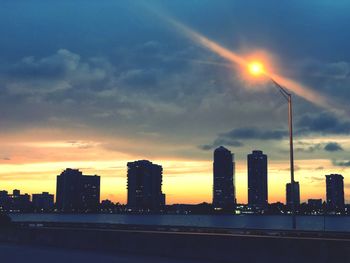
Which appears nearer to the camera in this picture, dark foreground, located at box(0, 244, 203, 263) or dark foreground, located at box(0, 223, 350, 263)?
dark foreground, located at box(0, 223, 350, 263)

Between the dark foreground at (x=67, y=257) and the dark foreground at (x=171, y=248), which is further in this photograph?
the dark foreground at (x=67, y=257)

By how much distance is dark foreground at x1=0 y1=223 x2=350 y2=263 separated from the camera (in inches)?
705

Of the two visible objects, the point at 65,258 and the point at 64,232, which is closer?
the point at 65,258

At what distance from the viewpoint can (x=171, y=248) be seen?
22016 millimetres

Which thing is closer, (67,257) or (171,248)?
(171,248)

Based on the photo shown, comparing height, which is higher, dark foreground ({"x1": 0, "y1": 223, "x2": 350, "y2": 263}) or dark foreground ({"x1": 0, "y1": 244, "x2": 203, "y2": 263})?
dark foreground ({"x1": 0, "y1": 223, "x2": 350, "y2": 263})

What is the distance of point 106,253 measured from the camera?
2380 centimetres

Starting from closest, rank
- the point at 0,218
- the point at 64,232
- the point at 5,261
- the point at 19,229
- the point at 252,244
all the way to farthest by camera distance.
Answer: the point at 252,244 < the point at 5,261 < the point at 64,232 < the point at 19,229 < the point at 0,218

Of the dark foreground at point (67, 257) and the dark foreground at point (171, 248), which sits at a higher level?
the dark foreground at point (171, 248)

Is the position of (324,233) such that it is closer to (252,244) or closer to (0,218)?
(252,244)

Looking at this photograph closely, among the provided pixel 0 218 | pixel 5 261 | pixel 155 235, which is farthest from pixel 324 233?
pixel 0 218

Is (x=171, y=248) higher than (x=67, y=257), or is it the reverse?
(x=171, y=248)

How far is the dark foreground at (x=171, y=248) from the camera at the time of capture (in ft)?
58.7

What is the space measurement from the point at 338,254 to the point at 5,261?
12.5 m
